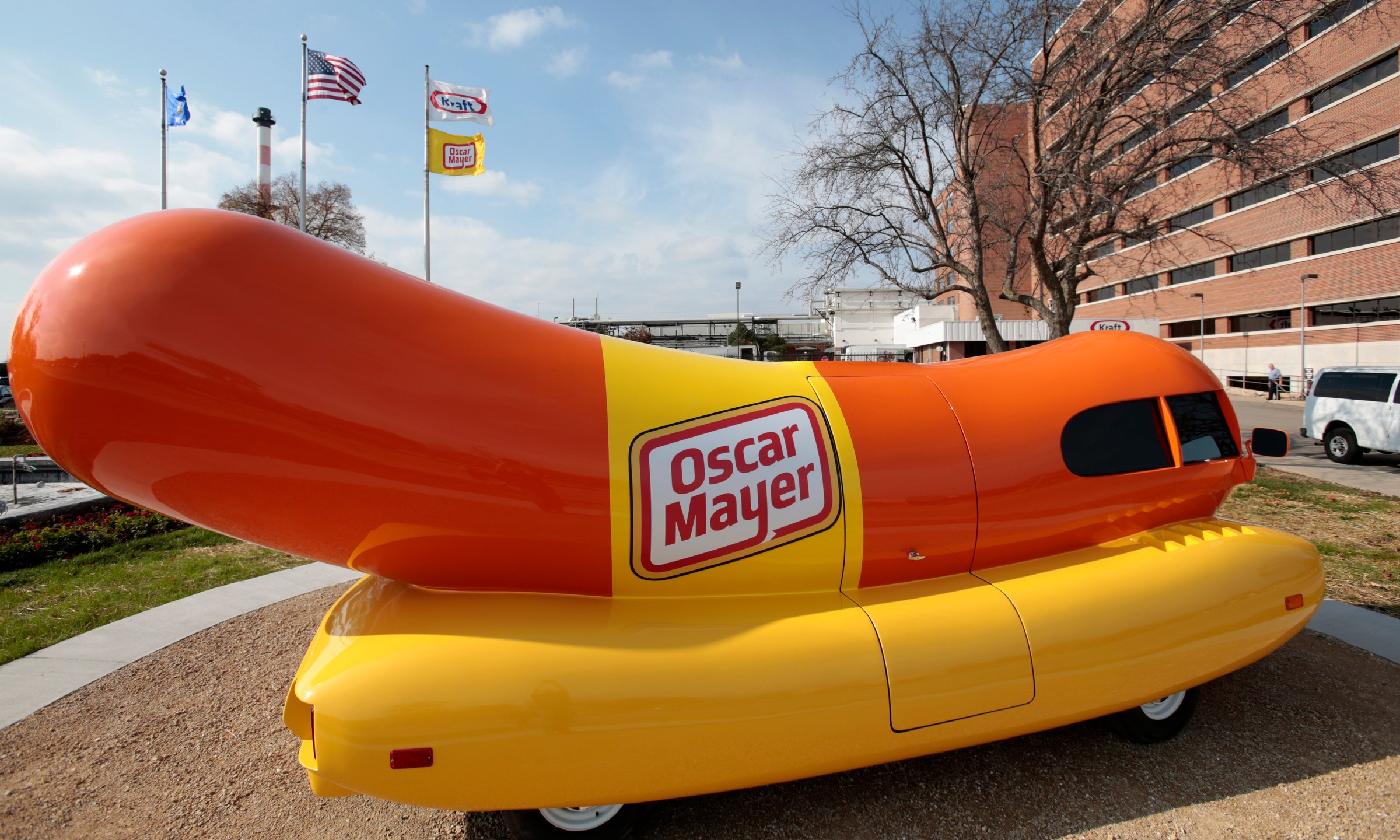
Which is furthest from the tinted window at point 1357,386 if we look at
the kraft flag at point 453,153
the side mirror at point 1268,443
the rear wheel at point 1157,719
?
the kraft flag at point 453,153

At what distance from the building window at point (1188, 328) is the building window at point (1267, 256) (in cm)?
429

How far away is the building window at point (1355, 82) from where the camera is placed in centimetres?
2650

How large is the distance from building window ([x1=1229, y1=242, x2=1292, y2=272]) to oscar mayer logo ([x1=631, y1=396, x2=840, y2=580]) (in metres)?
41.2

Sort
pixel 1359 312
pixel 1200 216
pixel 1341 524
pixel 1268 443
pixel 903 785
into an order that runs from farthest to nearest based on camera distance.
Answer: pixel 1200 216 → pixel 1359 312 → pixel 1341 524 → pixel 1268 443 → pixel 903 785

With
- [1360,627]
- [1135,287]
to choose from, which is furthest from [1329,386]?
[1135,287]

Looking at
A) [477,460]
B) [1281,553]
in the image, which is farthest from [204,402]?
[1281,553]

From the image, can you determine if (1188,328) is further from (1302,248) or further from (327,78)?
(327,78)

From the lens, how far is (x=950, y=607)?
283 centimetres

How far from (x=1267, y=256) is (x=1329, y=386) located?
29.4 meters

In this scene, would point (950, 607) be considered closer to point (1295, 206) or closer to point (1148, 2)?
point (1148, 2)

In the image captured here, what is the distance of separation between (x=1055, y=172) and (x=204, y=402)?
11.4 m

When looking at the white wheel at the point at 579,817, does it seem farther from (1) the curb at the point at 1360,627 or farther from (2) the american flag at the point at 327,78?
(2) the american flag at the point at 327,78

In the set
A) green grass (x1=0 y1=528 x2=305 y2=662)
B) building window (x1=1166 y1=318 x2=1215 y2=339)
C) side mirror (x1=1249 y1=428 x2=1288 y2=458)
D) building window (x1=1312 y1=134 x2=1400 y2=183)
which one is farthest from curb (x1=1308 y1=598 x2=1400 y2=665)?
building window (x1=1166 y1=318 x2=1215 y2=339)

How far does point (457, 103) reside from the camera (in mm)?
18766
